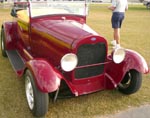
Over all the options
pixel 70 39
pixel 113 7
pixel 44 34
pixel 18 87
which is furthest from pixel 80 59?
pixel 113 7

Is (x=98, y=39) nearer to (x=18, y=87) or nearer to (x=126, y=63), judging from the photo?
(x=126, y=63)

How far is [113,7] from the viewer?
301 inches

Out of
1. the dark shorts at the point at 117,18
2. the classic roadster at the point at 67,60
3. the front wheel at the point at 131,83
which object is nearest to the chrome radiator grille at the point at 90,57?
the classic roadster at the point at 67,60

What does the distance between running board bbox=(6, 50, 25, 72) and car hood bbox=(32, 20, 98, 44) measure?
2.80ft

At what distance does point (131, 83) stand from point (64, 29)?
148 centimetres

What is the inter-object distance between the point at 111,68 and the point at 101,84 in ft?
1.18

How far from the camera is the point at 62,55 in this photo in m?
4.08

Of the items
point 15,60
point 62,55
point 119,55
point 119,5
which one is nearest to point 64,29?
point 62,55

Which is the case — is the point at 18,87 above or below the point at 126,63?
below

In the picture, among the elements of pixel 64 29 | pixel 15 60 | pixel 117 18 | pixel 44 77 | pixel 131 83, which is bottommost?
pixel 131 83

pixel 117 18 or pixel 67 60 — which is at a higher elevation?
pixel 117 18

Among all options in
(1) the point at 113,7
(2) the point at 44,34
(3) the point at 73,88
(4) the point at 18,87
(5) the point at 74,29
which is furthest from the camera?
(1) the point at 113,7

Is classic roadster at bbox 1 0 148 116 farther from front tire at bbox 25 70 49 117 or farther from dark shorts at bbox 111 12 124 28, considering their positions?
dark shorts at bbox 111 12 124 28

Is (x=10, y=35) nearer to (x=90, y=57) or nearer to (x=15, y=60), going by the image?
(x=15, y=60)
